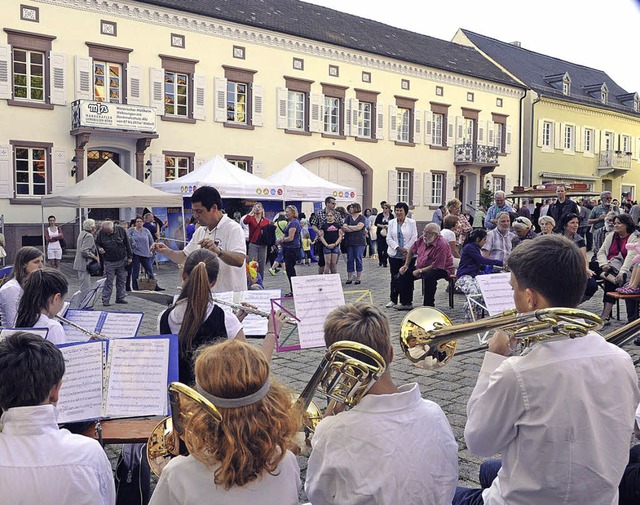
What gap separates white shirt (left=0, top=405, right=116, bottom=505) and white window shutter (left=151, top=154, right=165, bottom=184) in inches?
821

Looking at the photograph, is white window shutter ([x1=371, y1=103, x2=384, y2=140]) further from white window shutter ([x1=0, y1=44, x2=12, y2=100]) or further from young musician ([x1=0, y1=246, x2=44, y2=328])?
young musician ([x1=0, y1=246, x2=44, y2=328])

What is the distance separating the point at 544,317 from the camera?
2105mm

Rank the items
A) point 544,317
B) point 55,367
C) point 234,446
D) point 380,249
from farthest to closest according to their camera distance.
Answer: point 380,249, point 55,367, point 544,317, point 234,446

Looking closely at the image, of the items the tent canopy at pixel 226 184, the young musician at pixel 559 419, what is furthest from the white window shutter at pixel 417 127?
the young musician at pixel 559 419

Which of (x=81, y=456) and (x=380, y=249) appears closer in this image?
(x=81, y=456)

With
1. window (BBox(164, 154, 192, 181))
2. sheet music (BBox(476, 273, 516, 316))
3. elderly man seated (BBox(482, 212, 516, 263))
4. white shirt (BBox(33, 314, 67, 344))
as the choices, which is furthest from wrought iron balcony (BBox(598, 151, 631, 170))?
white shirt (BBox(33, 314, 67, 344))

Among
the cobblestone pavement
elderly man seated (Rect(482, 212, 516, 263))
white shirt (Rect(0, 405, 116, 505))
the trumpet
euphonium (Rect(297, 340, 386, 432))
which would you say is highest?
elderly man seated (Rect(482, 212, 516, 263))

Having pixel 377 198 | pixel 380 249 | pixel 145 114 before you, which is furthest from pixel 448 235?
pixel 377 198

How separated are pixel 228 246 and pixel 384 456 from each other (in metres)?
3.48

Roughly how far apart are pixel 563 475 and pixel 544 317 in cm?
54

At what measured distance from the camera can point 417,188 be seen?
30.6 m

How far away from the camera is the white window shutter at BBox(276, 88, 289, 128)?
25.5m

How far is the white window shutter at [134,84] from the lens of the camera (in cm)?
2161

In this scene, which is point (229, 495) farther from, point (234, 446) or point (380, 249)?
point (380, 249)
